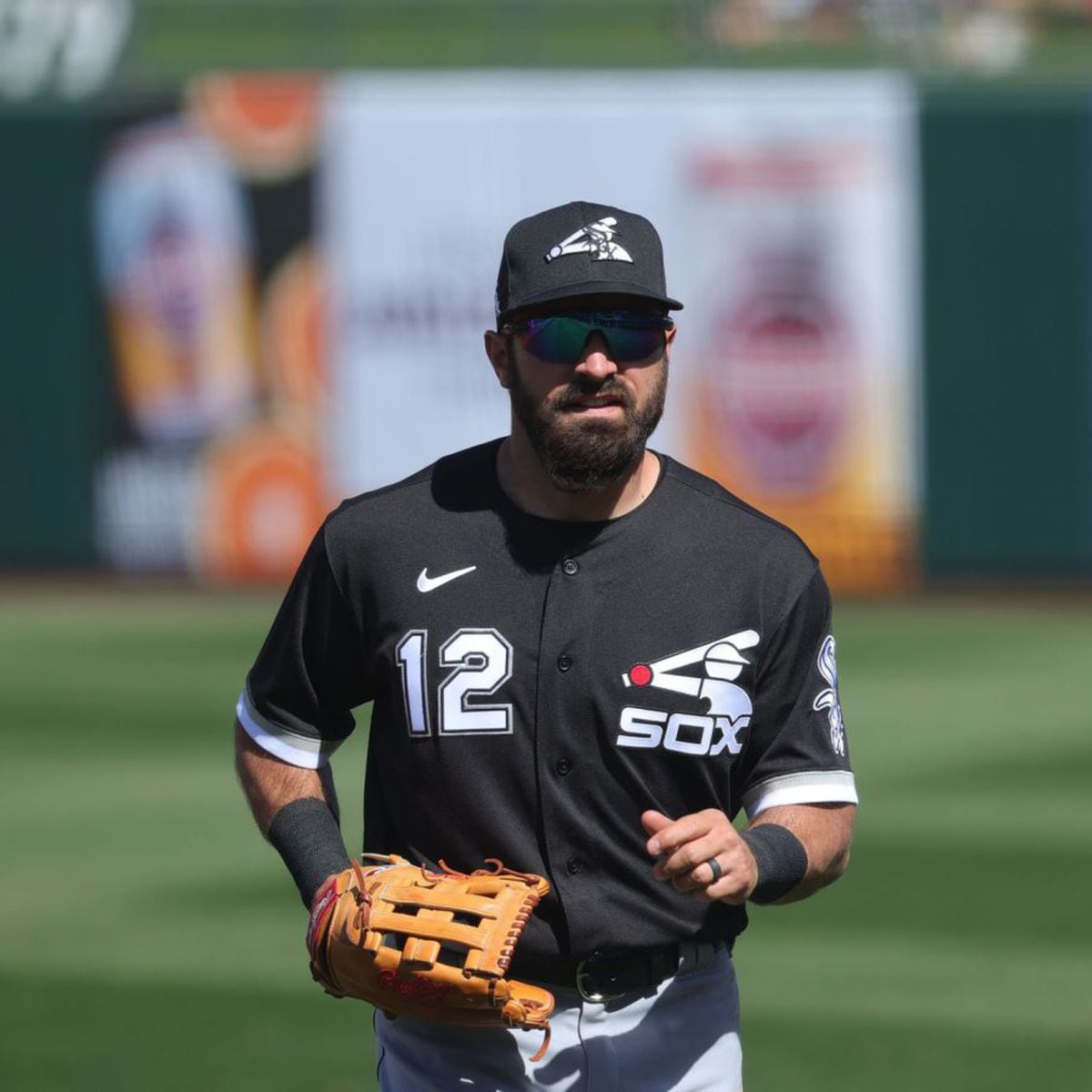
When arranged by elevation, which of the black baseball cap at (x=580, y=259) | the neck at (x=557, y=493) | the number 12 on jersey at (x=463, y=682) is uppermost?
the black baseball cap at (x=580, y=259)

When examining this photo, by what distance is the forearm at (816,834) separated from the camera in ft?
12.9

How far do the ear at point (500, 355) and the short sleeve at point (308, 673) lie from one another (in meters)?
0.41

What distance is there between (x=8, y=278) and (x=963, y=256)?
26.2 ft

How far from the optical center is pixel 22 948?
8594 mm

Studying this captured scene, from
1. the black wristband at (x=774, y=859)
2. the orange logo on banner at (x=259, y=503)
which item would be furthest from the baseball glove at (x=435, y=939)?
the orange logo on banner at (x=259, y=503)

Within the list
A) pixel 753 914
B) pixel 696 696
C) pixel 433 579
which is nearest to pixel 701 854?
pixel 696 696

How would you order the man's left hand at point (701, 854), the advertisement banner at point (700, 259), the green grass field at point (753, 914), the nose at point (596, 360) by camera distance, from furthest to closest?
Answer: the advertisement banner at point (700, 259), the green grass field at point (753, 914), the nose at point (596, 360), the man's left hand at point (701, 854)

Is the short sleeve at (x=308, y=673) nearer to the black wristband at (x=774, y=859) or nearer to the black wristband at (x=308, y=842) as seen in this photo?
the black wristband at (x=308, y=842)

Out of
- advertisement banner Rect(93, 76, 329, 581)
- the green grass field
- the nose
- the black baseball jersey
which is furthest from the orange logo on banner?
the nose

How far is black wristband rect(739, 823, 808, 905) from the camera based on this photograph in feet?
12.4

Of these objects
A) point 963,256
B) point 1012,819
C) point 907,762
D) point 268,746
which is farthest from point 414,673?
point 963,256

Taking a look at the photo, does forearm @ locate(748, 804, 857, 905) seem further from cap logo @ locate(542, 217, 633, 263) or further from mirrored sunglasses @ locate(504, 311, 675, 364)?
cap logo @ locate(542, 217, 633, 263)

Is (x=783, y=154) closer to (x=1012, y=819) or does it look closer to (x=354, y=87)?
(x=354, y=87)

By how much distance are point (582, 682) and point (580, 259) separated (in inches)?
27.6
